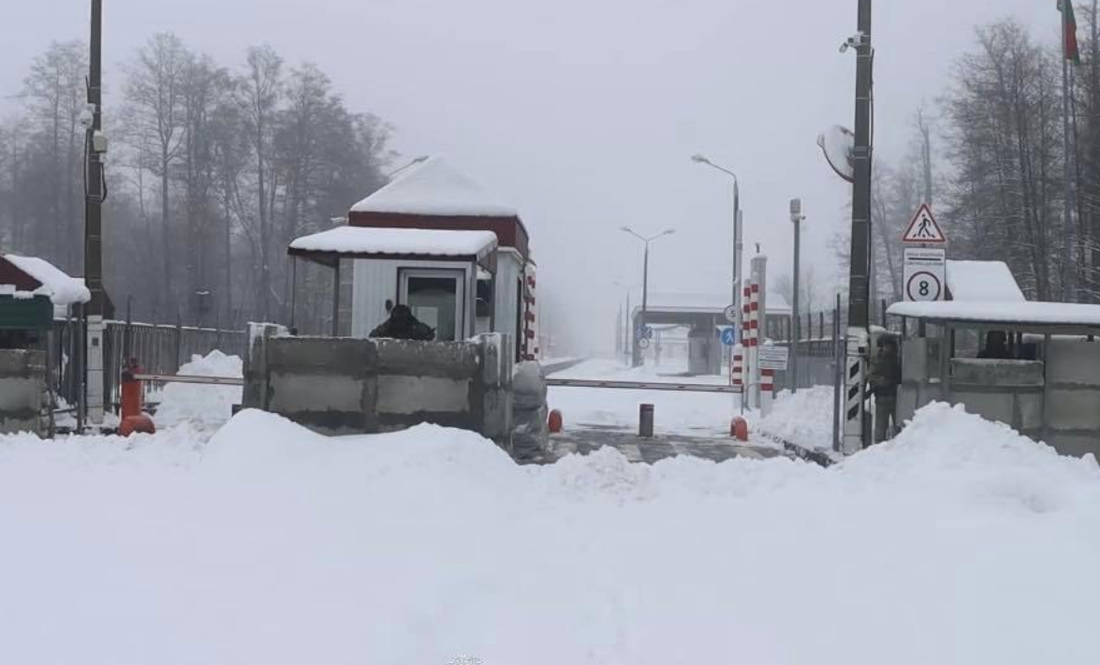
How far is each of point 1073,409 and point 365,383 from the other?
25.2ft

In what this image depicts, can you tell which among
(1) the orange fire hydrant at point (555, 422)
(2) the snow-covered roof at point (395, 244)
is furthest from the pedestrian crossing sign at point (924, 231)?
(1) the orange fire hydrant at point (555, 422)

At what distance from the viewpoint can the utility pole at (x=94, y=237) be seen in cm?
1539

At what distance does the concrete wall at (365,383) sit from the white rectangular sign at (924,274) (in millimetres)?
5505

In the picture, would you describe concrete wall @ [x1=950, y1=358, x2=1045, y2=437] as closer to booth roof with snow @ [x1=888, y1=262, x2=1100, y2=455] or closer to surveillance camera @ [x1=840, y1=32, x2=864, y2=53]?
booth roof with snow @ [x1=888, y1=262, x2=1100, y2=455]

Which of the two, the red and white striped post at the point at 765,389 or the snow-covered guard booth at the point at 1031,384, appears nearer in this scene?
the snow-covered guard booth at the point at 1031,384

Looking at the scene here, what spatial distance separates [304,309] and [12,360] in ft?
118

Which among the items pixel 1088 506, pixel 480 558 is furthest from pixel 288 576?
pixel 1088 506

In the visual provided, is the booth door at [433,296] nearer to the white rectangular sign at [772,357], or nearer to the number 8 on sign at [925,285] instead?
the number 8 on sign at [925,285]

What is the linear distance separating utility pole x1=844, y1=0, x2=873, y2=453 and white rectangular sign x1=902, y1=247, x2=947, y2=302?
80 cm

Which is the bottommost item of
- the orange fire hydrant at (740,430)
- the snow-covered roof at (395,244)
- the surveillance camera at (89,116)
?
the orange fire hydrant at (740,430)

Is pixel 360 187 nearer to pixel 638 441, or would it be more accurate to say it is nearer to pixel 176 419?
pixel 176 419

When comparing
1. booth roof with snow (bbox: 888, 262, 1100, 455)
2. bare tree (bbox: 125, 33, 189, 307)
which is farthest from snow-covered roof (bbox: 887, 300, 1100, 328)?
bare tree (bbox: 125, 33, 189, 307)

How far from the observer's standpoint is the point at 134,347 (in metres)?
24.5

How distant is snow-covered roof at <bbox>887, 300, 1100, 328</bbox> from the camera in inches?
418
